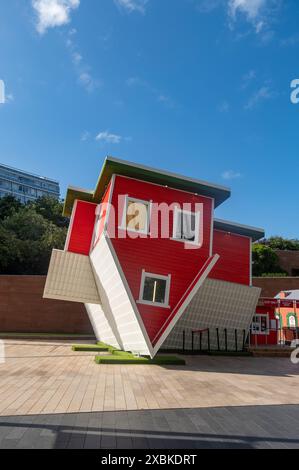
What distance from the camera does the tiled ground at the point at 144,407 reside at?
18.5 feet

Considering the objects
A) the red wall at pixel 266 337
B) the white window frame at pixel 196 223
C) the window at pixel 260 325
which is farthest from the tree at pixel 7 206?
the white window frame at pixel 196 223

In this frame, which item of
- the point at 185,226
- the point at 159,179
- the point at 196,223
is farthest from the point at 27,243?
the point at 196,223

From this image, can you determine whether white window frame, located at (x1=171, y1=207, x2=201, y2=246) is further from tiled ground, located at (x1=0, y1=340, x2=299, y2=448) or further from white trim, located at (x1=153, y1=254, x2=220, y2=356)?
tiled ground, located at (x1=0, y1=340, x2=299, y2=448)

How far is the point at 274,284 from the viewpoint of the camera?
32969mm

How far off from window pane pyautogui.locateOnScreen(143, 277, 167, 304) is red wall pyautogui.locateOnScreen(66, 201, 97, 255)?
5.97m

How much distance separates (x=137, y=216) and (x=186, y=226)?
7.19 feet

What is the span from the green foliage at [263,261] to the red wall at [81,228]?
28.3 metres

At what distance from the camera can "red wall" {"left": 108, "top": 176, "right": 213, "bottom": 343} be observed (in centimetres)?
1378

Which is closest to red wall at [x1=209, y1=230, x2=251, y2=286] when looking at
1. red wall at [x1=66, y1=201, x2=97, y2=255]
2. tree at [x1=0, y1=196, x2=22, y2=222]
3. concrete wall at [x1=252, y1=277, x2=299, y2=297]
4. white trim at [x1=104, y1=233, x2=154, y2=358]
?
white trim at [x1=104, y1=233, x2=154, y2=358]

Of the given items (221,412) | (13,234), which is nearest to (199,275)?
(221,412)

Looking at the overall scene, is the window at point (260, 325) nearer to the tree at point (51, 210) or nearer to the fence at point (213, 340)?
the fence at point (213, 340)

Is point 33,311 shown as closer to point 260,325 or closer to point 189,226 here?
point 260,325

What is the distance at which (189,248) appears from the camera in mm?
15094

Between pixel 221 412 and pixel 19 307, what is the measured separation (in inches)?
964
